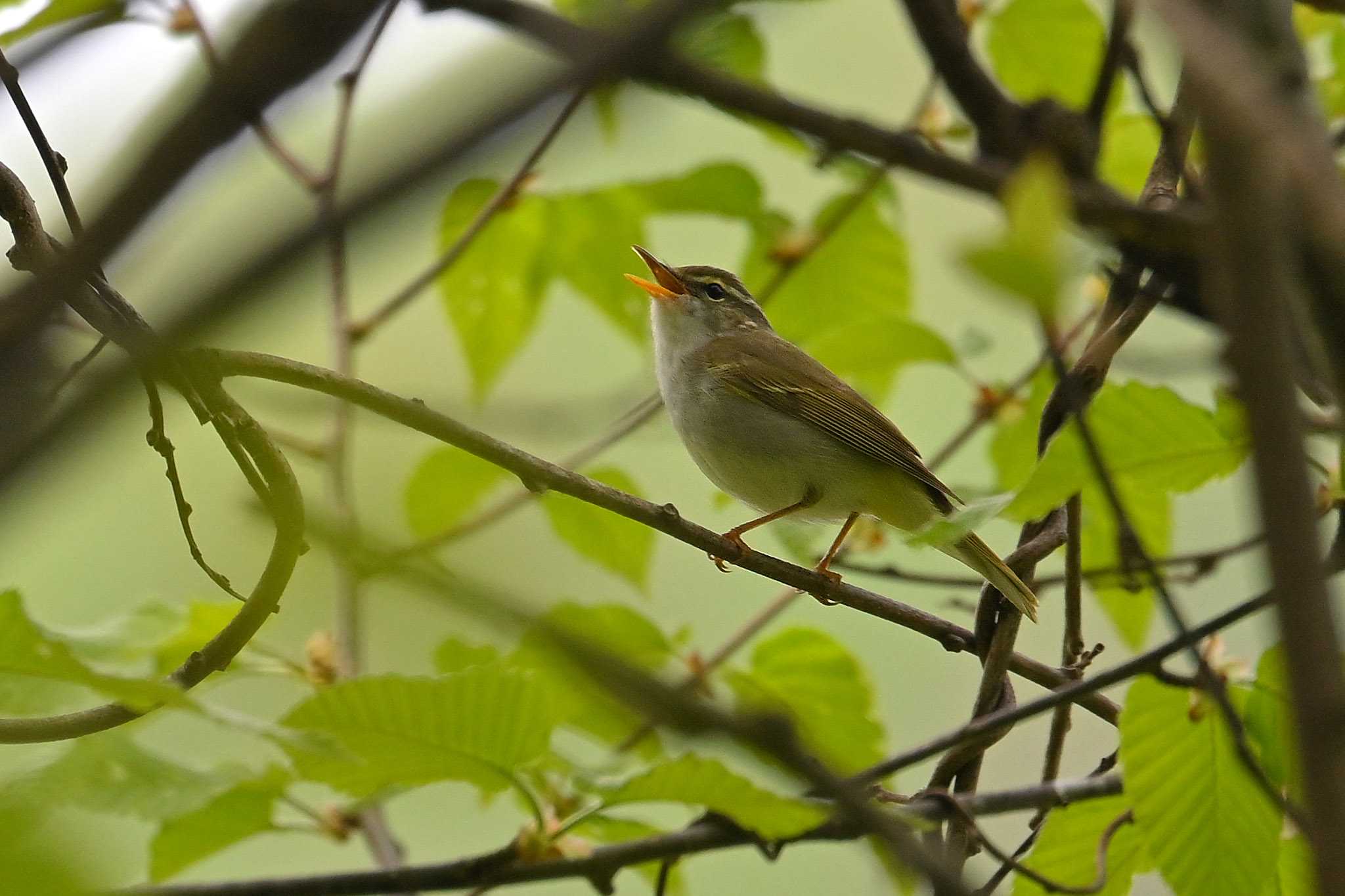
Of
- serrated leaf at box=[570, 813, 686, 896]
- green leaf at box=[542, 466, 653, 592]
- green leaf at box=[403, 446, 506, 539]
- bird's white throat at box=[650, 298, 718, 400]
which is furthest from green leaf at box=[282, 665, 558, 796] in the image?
bird's white throat at box=[650, 298, 718, 400]

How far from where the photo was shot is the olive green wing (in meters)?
4.71

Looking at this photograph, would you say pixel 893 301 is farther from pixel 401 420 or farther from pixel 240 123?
pixel 240 123

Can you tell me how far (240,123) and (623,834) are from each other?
2000 mm

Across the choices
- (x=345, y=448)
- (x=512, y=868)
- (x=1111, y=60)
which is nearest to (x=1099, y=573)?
(x=1111, y=60)

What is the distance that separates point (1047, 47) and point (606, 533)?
1.73 meters

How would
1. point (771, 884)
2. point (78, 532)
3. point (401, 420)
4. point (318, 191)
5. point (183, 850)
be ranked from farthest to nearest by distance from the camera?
point (771, 884) → point (78, 532) → point (318, 191) → point (183, 850) → point (401, 420)

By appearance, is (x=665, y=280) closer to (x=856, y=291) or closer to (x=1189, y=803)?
(x=856, y=291)

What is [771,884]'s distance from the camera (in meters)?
5.69

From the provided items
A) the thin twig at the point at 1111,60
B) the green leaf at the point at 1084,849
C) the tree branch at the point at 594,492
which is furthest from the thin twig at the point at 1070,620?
the thin twig at the point at 1111,60

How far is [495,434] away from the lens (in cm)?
326

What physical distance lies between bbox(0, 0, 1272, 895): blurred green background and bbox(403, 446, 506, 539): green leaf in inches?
2.4

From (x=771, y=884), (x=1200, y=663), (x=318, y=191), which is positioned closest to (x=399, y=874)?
(x=1200, y=663)

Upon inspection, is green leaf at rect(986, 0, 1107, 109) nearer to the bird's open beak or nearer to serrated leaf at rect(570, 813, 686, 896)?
the bird's open beak

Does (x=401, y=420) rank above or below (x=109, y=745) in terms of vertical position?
above
